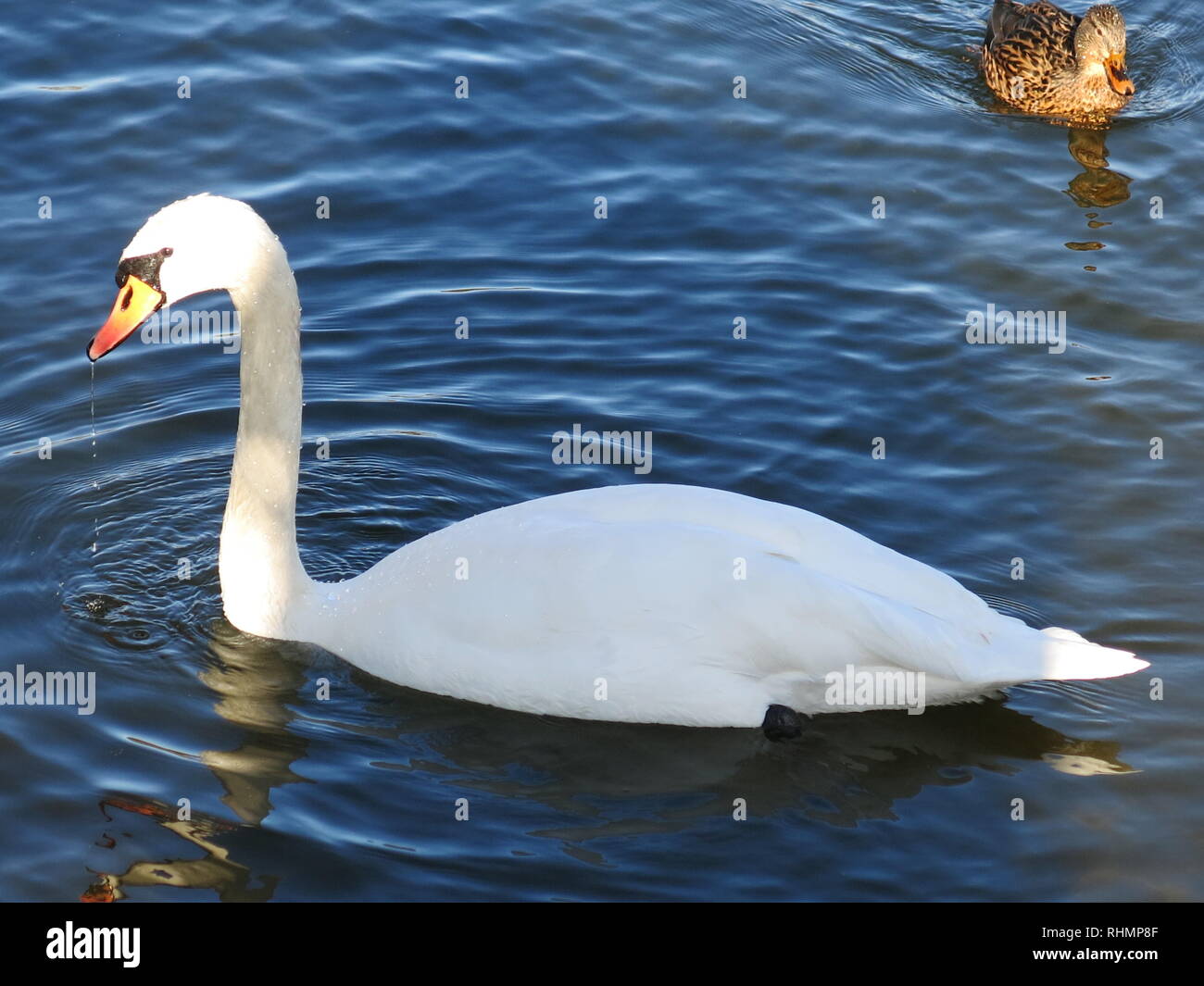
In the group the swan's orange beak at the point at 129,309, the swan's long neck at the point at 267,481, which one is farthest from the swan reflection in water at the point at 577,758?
the swan's orange beak at the point at 129,309

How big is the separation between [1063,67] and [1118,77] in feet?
1.83

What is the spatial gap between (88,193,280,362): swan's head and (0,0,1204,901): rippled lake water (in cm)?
157

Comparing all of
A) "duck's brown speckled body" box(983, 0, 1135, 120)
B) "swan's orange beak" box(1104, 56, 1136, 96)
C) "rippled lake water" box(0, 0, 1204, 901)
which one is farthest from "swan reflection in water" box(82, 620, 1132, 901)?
"swan's orange beak" box(1104, 56, 1136, 96)

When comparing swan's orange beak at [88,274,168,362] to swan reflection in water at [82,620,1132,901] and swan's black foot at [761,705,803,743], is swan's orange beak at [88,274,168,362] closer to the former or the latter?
swan reflection in water at [82,620,1132,901]

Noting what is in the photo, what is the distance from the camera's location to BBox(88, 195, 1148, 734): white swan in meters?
6.90

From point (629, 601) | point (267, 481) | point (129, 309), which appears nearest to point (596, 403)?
point (267, 481)

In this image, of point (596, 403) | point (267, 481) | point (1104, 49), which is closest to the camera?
point (267, 481)

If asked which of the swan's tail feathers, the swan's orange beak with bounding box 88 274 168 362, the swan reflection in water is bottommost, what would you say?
the swan reflection in water

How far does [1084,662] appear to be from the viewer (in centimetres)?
700

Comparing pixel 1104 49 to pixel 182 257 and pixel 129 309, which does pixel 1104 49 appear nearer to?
pixel 182 257

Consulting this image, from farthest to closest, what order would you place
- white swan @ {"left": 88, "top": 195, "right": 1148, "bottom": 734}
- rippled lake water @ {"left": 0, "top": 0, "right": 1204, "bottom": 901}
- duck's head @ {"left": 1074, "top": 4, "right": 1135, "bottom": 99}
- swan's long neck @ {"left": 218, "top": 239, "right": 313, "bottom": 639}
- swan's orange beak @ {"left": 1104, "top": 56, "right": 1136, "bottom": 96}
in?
swan's orange beak @ {"left": 1104, "top": 56, "right": 1136, "bottom": 96} → duck's head @ {"left": 1074, "top": 4, "right": 1135, "bottom": 99} → swan's long neck @ {"left": 218, "top": 239, "right": 313, "bottom": 639} → white swan @ {"left": 88, "top": 195, "right": 1148, "bottom": 734} → rippled lake water @ {"left": 0, "top": 0, "right": 1204, "bottom": 901}

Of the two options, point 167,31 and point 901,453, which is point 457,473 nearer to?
point 901,453

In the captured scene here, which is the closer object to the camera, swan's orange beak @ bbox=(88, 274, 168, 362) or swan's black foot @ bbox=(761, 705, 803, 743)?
swan's orange beak @ bbox=(88, 274, 168, 362)
